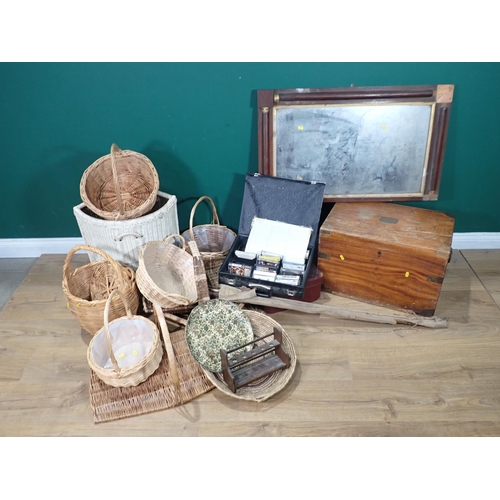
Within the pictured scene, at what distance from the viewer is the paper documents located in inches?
95.1

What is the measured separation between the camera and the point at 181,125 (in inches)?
100.0

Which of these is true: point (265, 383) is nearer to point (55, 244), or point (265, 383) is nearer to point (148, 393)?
point (148, 393)

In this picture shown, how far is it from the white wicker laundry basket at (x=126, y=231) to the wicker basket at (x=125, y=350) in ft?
1.18

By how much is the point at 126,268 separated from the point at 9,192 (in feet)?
3.22

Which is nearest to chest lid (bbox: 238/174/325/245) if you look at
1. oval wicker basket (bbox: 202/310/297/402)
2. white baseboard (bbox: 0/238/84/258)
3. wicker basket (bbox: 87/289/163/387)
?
oval wicker basket (bbox: 202/310/297/402)

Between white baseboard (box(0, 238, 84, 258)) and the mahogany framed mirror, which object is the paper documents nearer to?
the mahogany framed mirror

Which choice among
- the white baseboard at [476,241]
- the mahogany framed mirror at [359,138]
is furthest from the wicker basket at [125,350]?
the white baseboard at [476,241]

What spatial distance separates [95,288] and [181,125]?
38.3 inches

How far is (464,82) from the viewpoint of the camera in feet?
7.97

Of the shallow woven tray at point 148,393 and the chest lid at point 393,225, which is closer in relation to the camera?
the shallow woven tray at point 148,393

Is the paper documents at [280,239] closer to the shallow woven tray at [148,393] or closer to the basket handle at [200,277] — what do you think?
the basket handle at [200,277]

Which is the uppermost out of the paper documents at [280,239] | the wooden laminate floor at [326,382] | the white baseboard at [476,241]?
the paper documents at [280,239]

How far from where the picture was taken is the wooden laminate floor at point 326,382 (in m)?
1.88

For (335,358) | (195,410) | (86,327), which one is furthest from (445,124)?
(86,327)
